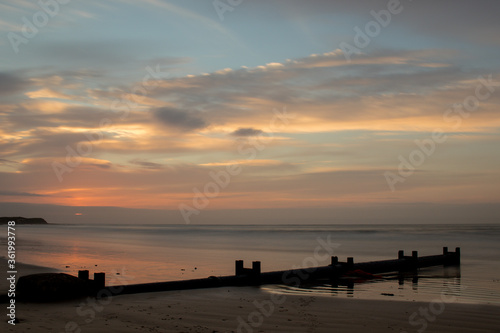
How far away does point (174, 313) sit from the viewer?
1038 centimetres

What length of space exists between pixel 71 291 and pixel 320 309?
6.36 metres

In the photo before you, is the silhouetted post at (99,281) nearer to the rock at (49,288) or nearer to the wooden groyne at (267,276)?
the wooden groyne at (267,276)

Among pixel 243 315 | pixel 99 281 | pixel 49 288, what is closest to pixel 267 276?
pixel 243 315

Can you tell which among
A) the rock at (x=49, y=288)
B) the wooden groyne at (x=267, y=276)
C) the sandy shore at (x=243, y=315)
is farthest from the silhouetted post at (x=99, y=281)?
the sandy shore at (x=243, y=315)

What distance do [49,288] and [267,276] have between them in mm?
7617

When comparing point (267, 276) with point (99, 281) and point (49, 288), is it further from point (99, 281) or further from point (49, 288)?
point (49, 288)

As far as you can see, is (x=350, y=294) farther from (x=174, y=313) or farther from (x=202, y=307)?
(x=174, y=313)

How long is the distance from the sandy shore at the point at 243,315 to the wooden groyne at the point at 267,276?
14.4 inches

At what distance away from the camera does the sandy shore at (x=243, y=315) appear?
29.7ft

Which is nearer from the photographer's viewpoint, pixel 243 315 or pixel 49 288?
pixel 243 315

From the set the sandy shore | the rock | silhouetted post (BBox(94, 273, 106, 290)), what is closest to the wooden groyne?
silhouetted post (BBox(94, 273, 106, 290))

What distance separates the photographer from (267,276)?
16.4 meters

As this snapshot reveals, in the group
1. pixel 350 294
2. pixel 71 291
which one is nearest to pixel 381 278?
pixel 350 294

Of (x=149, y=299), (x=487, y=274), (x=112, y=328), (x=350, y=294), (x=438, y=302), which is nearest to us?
(x=112, y=328)
